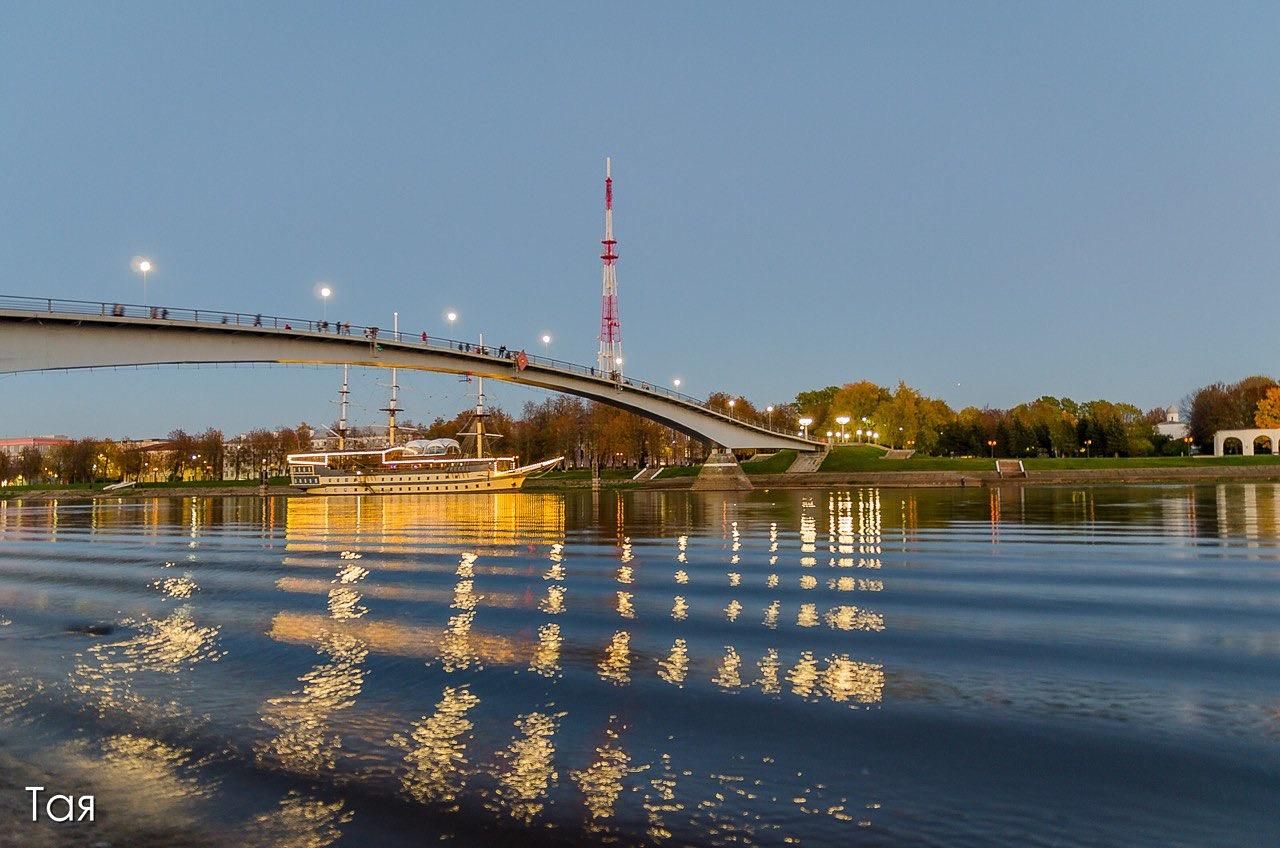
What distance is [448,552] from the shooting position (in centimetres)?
2145

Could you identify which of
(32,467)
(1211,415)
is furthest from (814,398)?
(32,467)

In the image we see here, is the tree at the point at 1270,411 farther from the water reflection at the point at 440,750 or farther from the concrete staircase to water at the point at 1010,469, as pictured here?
the water reflection at the point at 440,750

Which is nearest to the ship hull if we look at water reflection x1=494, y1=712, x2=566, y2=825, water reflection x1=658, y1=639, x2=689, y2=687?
water reflection x1=658, y1=639, x2=689, y2=687

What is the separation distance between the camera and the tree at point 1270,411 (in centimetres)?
11044

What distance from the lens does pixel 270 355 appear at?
2095 inches

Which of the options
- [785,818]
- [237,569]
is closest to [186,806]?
[785,818]

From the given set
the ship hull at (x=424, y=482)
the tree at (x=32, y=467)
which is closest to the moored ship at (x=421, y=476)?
the ship hull at (x=424, y=482)

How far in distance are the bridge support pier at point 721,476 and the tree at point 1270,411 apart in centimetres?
7660

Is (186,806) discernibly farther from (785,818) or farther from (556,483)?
(556,483)

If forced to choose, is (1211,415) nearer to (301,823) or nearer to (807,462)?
(807,462)

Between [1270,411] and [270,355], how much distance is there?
397 feet

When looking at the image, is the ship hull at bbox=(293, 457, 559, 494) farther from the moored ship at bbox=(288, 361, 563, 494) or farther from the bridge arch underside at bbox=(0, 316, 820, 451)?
the bridge arch underside at bbox=(0, 316, 820, 451)

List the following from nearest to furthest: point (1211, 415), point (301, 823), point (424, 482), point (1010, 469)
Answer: point (301, 823) < point (1010, 469) < point (424, 482) < point (1211, 415)

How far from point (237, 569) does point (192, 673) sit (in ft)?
34.9
